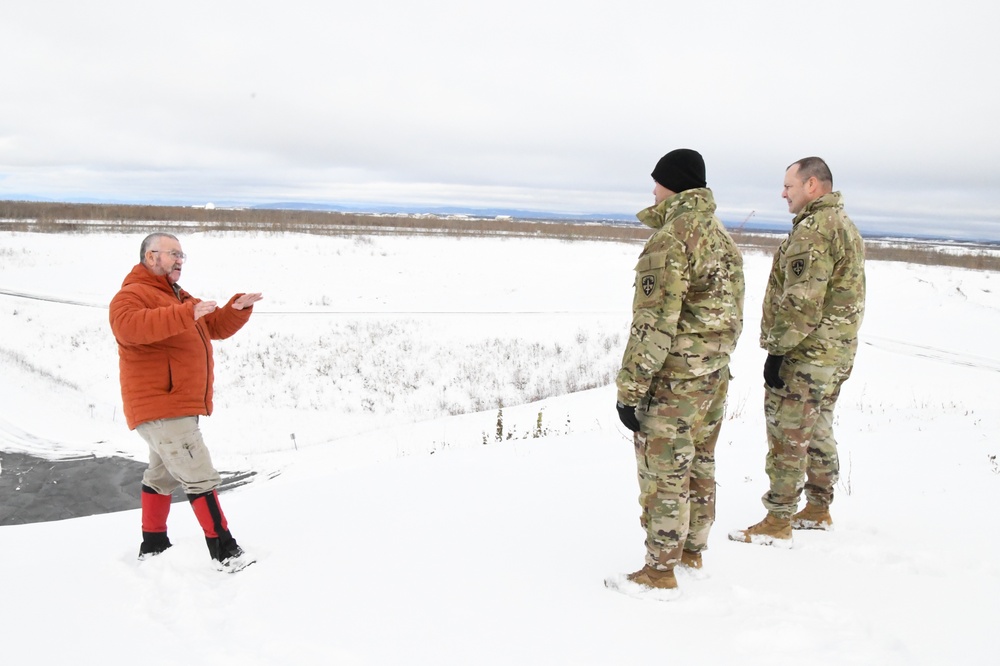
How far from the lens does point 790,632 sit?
2.69 meters

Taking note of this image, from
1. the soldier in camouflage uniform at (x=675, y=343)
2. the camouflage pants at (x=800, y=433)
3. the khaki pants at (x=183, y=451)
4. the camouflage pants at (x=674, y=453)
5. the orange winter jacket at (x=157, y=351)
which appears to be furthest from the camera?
the camouflage pants at (x=800, y=433)

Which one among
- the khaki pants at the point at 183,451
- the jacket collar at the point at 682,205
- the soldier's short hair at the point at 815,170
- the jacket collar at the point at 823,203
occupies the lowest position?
the khaki pants at the point at 183,451

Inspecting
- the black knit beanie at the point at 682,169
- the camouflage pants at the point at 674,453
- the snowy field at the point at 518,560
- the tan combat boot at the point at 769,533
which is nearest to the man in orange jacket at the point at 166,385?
the snowy field at the point at 518,560

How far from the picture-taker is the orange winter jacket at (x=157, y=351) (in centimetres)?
319

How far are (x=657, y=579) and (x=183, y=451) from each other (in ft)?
9.03

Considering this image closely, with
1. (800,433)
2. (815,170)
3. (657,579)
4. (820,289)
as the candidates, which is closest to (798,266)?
(820,289)

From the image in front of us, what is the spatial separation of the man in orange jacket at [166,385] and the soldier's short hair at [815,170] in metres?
3.57

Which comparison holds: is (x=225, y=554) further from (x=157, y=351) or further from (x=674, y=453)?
(x=674, y=453)

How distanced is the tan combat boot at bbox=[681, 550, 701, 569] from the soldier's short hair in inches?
92.4

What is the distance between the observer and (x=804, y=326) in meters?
3.49

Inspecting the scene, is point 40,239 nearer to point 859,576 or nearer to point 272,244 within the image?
point 272,244

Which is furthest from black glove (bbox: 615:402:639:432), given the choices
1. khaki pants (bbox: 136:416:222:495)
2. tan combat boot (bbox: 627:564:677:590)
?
khaki pants (bbox: 136:416:222:495)

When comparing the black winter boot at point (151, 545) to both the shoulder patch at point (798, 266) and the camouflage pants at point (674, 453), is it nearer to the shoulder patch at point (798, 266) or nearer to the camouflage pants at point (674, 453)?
the camouflage pants at point (674, 453)

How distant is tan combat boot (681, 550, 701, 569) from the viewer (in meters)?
3.28
